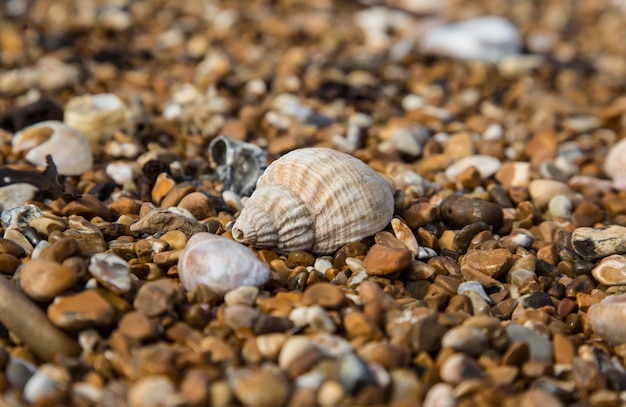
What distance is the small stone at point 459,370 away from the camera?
7.86 ft

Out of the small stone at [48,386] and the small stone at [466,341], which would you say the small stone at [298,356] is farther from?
the small stone at [48,386]

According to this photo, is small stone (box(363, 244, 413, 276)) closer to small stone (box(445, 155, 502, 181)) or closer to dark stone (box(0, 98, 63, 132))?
small stone (box(445, 155, 502, 181))

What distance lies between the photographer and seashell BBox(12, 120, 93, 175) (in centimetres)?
412

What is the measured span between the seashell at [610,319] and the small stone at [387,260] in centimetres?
80

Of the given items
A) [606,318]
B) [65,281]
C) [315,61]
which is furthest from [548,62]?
[65,281]

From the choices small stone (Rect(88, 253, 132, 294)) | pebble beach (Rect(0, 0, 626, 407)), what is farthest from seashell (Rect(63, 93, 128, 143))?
small stone (Rect(88, 253, 132, 294))

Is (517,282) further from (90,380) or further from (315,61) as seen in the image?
(315,61)

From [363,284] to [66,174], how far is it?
2168 mm

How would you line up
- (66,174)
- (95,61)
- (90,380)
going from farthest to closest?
(95,61) → (66,174) → (90,380)

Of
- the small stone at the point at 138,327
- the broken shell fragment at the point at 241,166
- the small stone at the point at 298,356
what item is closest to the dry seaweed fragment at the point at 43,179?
the broken shell fragment at the point at 241,166

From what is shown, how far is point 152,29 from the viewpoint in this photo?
710 cm

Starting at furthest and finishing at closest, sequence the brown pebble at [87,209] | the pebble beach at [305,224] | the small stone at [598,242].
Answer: the brown pebble at [87,209], the small stone at [598,242], the pebble beach at [305,224]

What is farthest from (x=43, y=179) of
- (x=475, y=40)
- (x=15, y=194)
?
(x=475, y=40)

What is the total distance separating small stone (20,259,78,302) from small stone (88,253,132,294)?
0.09 m
